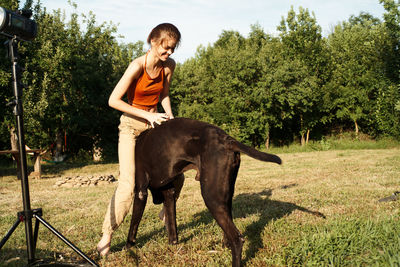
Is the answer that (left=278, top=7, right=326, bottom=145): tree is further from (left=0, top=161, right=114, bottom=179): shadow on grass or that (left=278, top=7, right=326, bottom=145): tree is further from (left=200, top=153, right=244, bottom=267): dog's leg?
(left=200, top=153, right=244, bottom=267): dog's leg

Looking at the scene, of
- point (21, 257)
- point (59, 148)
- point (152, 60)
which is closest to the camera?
point (152, 60)

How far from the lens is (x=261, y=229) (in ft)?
13.7

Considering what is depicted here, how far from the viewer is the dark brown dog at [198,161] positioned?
105 inches

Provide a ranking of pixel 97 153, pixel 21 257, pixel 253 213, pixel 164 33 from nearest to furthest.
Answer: pixel 164 33 < pixel 21 257 < pixel 253 213 < pixel 97 153

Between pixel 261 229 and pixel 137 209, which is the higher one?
pixel 137 209

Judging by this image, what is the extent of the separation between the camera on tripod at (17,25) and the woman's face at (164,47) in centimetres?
108

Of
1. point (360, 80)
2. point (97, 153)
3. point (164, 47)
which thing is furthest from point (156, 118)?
point (360, 80)

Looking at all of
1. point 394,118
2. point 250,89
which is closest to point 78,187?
point 250,89

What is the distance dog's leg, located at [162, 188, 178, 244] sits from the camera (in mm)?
3723

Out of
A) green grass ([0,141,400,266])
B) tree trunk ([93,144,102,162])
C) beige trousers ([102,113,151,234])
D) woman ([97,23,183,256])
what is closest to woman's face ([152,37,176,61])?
woman ([97,23,183,256])

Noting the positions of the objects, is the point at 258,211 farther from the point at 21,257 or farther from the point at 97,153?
the point at 97,153

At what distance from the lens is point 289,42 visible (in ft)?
91.4

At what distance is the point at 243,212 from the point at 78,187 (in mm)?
6529

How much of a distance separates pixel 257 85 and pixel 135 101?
70.3 ft
